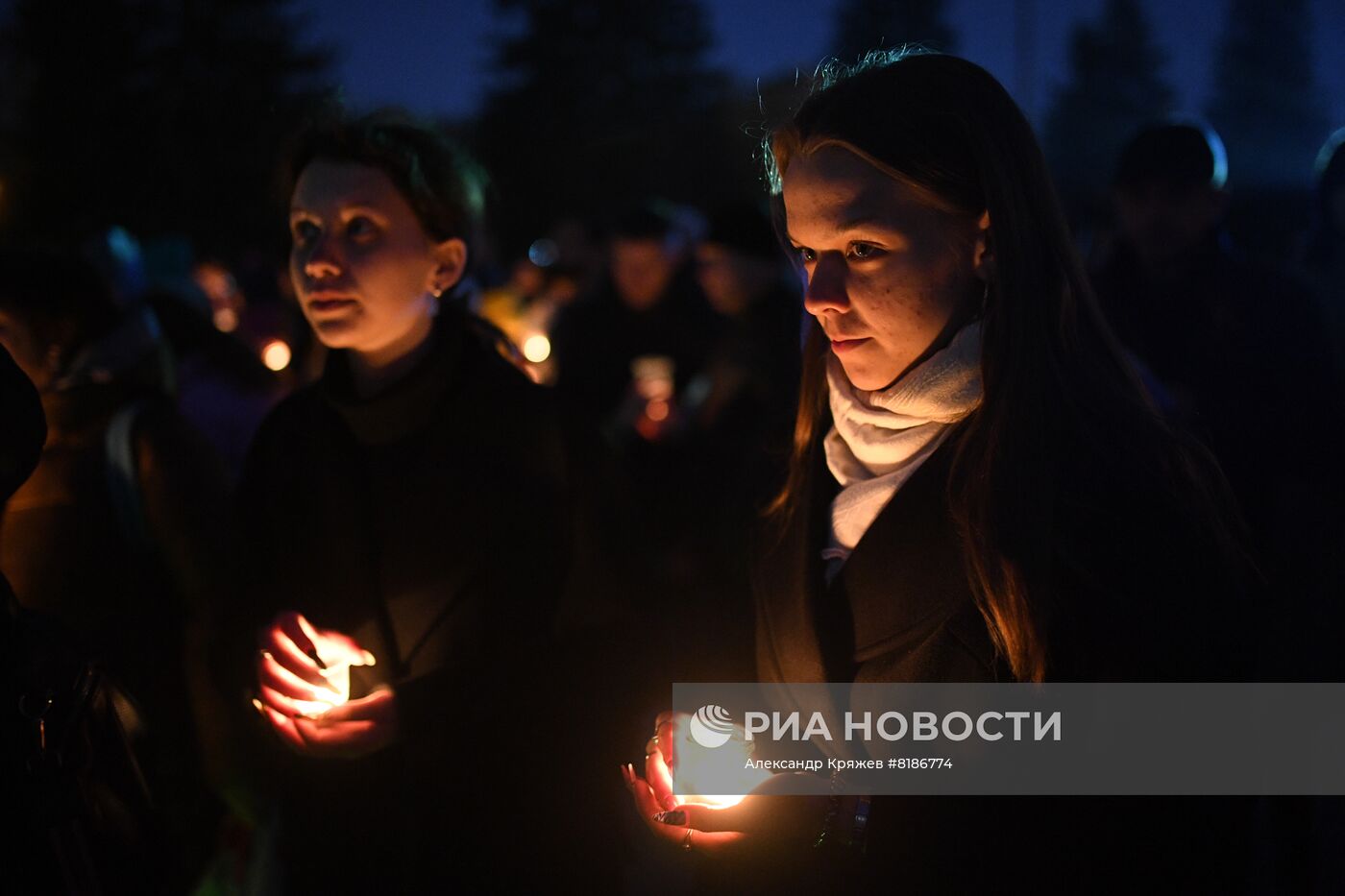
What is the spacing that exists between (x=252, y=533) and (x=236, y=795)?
0.77 m

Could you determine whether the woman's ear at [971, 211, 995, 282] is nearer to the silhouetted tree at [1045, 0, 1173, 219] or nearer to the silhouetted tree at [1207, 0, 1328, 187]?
the silhouetted tree at [1207, 0, 1328, 187]

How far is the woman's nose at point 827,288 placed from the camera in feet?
6.38

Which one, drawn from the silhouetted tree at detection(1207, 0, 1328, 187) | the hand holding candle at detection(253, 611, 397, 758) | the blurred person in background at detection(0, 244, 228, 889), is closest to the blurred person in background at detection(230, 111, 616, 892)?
the hand holding candle at detection(253, 611, 397, 758)

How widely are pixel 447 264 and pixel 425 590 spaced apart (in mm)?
892

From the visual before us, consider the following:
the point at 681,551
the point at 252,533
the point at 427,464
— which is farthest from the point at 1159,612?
the point at 681,551

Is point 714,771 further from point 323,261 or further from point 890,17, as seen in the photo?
point 890,17

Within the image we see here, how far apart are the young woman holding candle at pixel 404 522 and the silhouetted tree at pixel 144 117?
97.4 feet

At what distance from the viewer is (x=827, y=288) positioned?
195 cm

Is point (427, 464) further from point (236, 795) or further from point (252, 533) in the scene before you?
point (236, 795)

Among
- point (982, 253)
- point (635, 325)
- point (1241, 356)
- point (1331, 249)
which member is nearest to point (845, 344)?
point (982, 253)

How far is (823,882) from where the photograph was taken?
1.96m

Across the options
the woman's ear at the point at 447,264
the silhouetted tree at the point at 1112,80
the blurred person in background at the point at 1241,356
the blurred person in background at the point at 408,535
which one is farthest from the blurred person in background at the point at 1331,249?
the silhouetted tree at the point at 1112,80

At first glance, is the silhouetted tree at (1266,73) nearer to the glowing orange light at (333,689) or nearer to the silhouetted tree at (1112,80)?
the silhouetted tree at (1112,80)

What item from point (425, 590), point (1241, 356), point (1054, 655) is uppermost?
point (1241, 356)
